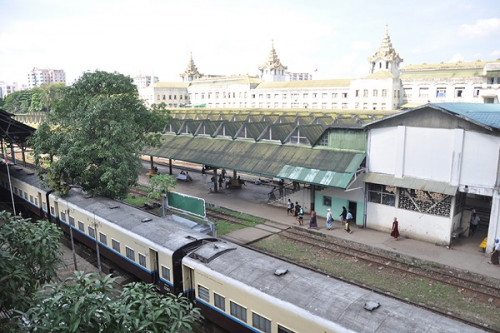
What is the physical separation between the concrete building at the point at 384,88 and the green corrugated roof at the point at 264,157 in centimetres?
4977

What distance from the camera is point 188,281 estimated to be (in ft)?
50.6

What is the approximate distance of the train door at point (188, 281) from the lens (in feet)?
50.3

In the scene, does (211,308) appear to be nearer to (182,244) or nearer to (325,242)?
(182,244)

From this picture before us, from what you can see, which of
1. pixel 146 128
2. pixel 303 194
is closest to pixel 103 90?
pixel 146 128

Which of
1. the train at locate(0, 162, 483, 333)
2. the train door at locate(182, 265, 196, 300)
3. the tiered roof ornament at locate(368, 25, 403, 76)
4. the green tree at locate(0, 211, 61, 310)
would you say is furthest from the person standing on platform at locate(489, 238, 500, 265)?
the tiered roof ornament at locate(368, 25, 403, 76)

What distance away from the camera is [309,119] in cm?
5125

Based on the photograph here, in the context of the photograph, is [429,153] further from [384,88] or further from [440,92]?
[440,92]

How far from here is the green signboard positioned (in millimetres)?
23688

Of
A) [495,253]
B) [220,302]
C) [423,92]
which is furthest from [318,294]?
[423,92]

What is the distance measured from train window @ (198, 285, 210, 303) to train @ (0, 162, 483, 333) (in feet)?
0.12

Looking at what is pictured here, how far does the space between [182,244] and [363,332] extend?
8.41 meters

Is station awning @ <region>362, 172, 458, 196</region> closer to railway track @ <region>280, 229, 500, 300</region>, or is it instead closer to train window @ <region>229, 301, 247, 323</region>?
railway track @ <region>280, 229, 500, 300</region>

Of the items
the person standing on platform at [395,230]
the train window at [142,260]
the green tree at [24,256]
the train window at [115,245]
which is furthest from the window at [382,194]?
the green tree at [24,256]

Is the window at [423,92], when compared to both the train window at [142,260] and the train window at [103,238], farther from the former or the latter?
the train window at [142,260]
